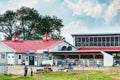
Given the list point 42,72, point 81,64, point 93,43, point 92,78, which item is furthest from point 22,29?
point 92,78

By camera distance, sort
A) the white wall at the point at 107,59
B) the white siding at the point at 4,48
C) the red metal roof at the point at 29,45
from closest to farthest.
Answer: the white wall at the point at 107,59, the white siding at the point at 4,48, the red metal roof at the point at 29,45

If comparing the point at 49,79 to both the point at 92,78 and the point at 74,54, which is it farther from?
the point at 74,54

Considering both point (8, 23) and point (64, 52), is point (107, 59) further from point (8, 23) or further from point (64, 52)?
point (8, 23)

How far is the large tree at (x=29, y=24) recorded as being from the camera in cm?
9675

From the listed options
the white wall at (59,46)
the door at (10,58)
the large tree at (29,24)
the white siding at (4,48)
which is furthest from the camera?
the large tree at (29,24)

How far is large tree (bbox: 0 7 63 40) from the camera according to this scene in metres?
96.8

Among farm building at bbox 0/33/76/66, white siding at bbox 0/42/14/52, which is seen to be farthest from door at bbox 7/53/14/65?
white siding at bbox 0/42/14/52

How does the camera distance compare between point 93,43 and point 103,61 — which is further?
point 93,43

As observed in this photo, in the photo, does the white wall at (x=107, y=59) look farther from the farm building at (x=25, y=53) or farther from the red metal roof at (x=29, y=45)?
the red metal roof at (x=29, y=45)

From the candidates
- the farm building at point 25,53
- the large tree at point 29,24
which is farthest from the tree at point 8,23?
the farm building at point 25,53

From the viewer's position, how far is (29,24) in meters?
97.9

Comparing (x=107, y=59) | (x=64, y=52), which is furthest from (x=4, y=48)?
(x=107, y=59)

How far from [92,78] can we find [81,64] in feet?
97.9

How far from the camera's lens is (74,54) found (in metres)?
70.1
